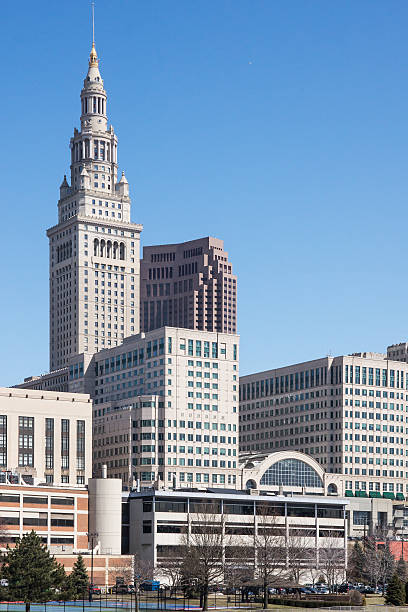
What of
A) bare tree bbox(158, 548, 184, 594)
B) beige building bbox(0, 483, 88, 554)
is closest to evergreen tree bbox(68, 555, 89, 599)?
bare tree bbox(158, 548, 184, 594)

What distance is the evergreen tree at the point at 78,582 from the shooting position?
141 meters

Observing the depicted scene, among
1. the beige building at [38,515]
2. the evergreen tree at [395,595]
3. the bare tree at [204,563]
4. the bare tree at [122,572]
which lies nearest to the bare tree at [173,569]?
the bare tree at [204,563]

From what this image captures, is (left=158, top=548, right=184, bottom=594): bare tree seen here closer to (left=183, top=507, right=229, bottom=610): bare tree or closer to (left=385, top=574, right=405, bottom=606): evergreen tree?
(left=183, top=507, right=229, bottom=610): bare tree

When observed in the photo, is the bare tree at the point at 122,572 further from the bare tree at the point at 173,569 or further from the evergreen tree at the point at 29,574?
the evergreen tree at the point at 29,574

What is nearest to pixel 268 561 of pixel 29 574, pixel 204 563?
pixel 204 563

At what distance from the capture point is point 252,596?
174m

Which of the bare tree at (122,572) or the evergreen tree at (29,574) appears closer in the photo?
the evergreen tree at (29,574)

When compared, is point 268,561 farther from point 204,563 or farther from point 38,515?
point 38,515

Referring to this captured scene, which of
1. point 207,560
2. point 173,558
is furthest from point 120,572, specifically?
point 207,560

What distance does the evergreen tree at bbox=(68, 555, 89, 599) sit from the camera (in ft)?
461

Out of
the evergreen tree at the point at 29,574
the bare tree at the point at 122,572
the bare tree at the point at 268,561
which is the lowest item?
the bare tree at the point at 122,572

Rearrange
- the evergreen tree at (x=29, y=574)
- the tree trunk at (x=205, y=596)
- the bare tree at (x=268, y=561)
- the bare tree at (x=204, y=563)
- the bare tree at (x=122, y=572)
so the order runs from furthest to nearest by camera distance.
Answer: the bare tree at (x=122, y=572) → the bare tree at (x=268, y=561) → the bare tree at (x=204, y=563) → the tree trunk at (x=205, y=596) → the evergreen tree at (x=29, y=574)

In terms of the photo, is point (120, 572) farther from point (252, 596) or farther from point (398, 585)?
point (398, 585)

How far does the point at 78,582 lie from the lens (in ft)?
510
